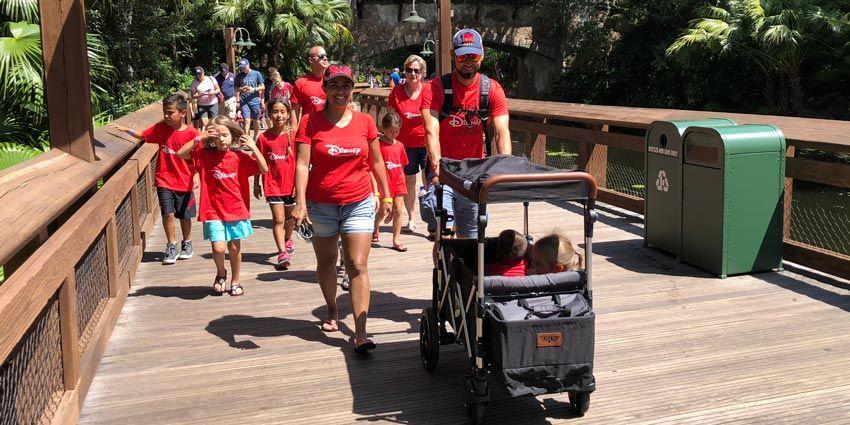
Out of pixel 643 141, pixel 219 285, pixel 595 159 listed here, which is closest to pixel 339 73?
pixel 219 285

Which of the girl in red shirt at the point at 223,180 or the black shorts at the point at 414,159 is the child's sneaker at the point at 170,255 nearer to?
the girl in red shirt at the point at 223,180

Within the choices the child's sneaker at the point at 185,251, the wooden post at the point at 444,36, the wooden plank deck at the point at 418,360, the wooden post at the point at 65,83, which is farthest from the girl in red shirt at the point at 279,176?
the wooden post at the point at 444,36

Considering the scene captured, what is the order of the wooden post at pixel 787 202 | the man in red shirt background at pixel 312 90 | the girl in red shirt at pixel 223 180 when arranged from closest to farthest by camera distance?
1. the girl in red shirt at pixel 223 180
2. the wooden post at pixel 787 202
3. the man in red shirt background at pixel 312 90

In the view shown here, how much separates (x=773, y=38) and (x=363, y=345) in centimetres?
2303

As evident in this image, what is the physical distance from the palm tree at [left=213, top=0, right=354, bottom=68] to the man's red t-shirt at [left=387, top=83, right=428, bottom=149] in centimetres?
2777

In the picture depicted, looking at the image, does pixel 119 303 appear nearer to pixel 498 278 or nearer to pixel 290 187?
pixel 290 187

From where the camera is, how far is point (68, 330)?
13.7 ft

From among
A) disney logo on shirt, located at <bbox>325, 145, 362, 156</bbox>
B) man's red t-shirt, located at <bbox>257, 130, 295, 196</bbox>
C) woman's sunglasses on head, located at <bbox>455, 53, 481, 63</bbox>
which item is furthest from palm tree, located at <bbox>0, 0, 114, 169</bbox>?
woman's sunglasses on head, located at <bbox>455, 53, 481, 63</bbox>

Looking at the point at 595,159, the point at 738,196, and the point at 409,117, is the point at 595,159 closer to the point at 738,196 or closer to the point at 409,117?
the point at 409,117

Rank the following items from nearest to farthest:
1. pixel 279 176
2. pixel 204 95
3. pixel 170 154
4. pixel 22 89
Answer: pixel 279 176
pixel 170 154
pixel 22 89
pixel 204 95

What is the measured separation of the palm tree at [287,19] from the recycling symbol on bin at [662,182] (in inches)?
1151

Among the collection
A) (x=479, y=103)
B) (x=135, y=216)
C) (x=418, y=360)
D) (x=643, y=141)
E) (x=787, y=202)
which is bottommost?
(x=418, y=360)

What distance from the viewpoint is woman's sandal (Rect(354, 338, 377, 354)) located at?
5113 millimetres

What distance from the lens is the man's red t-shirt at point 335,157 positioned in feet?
16.5
